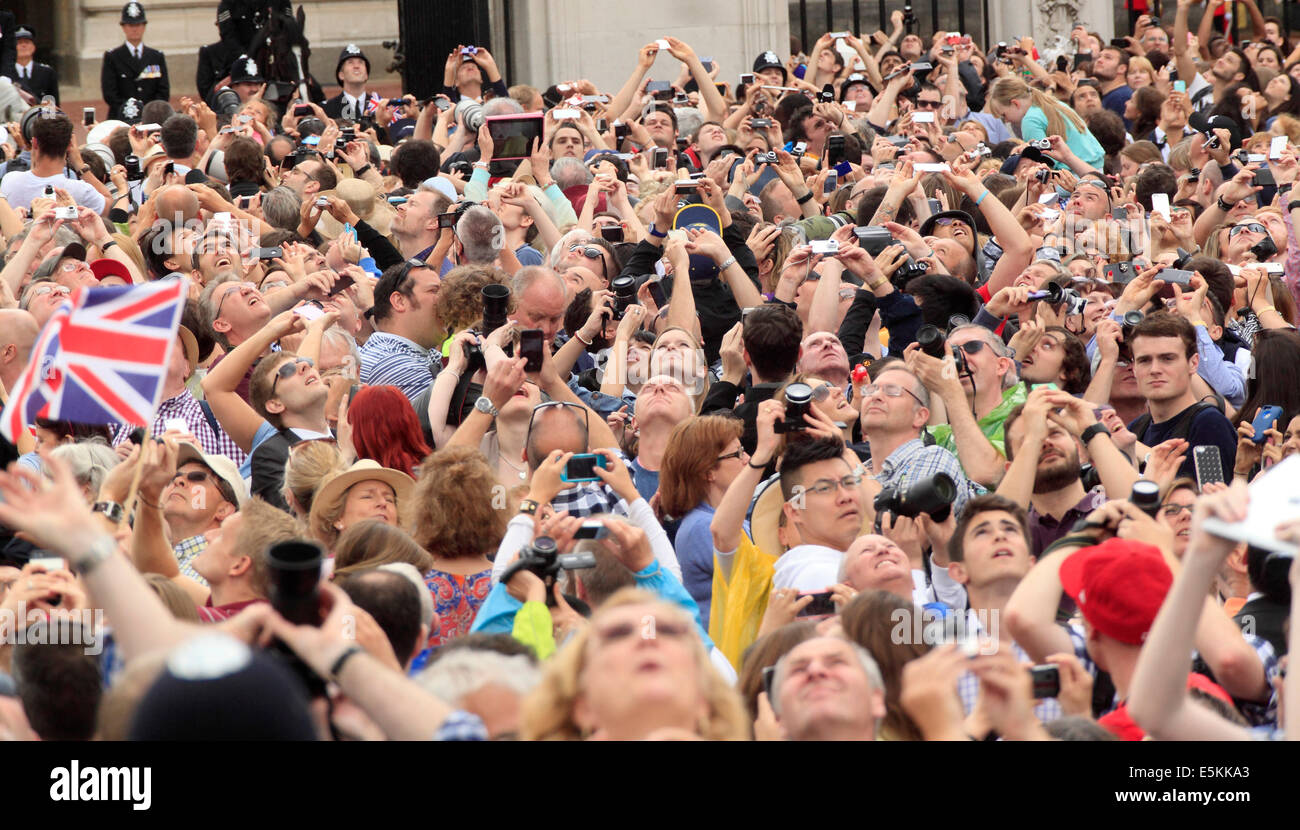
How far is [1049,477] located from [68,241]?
4.99 m

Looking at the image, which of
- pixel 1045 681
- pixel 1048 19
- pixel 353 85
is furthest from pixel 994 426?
pixel 1048 19

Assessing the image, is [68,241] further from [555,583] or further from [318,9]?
[318,9]

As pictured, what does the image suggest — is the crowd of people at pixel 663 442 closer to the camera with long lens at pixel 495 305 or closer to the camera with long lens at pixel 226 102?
the camera with long lens at pixel 495 305

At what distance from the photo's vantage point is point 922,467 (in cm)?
579

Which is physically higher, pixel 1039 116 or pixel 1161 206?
pixel 1039 116

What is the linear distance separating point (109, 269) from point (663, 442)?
308cm

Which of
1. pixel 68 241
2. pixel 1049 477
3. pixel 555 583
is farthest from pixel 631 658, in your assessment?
pixel 68 241

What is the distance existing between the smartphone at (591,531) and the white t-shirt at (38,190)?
20.1ft

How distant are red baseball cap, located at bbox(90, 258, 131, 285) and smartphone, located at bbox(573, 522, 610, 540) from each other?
388cm

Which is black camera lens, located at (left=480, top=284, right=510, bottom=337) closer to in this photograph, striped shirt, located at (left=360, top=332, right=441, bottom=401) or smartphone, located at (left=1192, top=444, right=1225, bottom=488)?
striped shirt, located at (left=360, top=332, right=441, bottom=401)

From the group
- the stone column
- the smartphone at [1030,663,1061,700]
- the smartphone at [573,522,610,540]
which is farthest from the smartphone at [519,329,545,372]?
the stone column

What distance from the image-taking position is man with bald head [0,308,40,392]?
6535 mm

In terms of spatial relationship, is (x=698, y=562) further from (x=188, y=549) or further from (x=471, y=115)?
(x=471, y=115)

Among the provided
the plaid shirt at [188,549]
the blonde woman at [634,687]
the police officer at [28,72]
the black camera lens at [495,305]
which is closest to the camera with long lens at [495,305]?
the black camera lens at [495,305]
